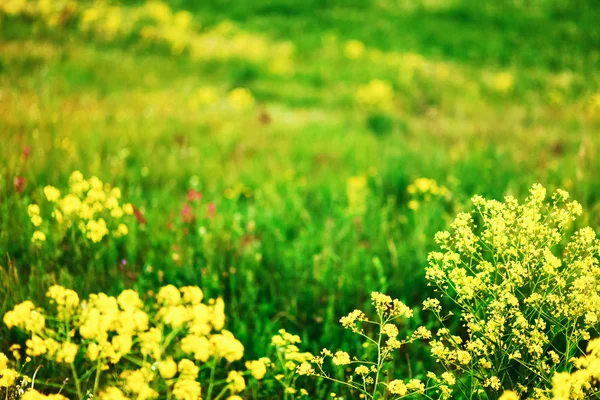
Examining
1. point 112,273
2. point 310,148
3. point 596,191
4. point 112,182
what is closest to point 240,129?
point 310,148

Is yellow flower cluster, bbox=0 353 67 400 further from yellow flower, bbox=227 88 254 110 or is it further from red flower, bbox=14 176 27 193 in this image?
yellow flower, bbox=227 88 254 110

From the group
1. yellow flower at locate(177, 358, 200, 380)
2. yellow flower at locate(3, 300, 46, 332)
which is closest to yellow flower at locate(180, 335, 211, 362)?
yellow flower at locate(177, 358, 200, 380)

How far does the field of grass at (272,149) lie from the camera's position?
248 centimetres

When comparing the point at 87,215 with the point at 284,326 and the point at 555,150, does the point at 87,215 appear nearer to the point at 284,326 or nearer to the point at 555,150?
the point at 284,326

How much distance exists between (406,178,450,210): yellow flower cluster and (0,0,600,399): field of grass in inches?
0.8

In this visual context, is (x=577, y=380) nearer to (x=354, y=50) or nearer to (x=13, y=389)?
(x=13, y=389)

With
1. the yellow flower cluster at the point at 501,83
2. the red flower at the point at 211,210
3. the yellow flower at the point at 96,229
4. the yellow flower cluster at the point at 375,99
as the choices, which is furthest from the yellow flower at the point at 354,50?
the yellow flower at the point at 96,229

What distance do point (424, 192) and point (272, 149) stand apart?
1.64 metres

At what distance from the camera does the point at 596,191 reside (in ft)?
11.7

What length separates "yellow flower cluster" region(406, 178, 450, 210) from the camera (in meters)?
3.37

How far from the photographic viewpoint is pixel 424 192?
356 cm

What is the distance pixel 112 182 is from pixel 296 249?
1.52 metres

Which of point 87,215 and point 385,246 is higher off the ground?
point 87,215

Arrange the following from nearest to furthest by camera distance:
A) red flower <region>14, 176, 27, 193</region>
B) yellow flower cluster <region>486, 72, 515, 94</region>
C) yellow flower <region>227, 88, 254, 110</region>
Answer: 1. red flower <region>14, 176, 27, 193</region>
2. yellow flower <region>227, 88, 254, 110</region>
3. yellow flower cluster <region>486, 72, 515, 94</region>
